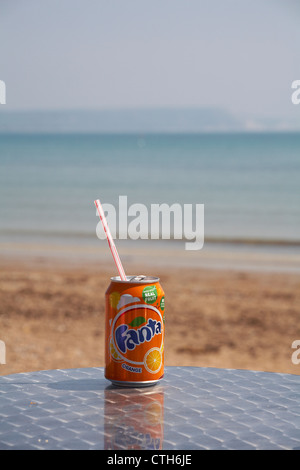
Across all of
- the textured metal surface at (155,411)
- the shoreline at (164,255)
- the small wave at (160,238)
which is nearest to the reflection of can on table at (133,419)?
the textured metal surface at (155,411)

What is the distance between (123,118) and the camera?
137 feet

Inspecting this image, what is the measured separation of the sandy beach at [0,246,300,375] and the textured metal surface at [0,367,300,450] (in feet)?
8.22

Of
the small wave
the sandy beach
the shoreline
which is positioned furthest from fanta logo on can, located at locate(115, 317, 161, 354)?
the small wave

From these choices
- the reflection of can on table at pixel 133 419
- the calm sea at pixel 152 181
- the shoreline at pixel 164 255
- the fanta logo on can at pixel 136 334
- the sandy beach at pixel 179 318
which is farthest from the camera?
the calm sea at pixel 152 181

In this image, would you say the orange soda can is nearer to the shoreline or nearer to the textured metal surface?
the textured metal surface

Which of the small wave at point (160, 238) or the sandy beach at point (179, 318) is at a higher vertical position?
the small wave at point (160, 238)

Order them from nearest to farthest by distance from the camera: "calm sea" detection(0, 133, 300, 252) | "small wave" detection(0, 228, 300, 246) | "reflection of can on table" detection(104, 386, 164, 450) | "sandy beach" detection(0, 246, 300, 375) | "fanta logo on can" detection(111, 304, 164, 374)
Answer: "reflection of can on table" detection(104, 386, 164, 450)
"fanta logo on can" detection(111, 304, 164, 374)
"sandy beach" detection(0, 246, 300, 375)
"small wave" detection(0, 228, 300, 246)
"calm sea" detection(0, 133, 300, 252)

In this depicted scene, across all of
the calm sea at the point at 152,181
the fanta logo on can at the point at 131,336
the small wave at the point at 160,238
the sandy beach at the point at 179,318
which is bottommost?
the sandy beach at the point at 179,318

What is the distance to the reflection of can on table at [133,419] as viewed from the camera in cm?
102

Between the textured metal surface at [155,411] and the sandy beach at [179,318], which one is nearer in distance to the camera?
the textured metal surface at [155,411]

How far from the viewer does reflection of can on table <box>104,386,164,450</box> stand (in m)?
1.02

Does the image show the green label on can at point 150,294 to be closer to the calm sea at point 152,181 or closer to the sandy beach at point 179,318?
the sandy beach at point 179,318

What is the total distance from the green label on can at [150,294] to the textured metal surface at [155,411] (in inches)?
6.8

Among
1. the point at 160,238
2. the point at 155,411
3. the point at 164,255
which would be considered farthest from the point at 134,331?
the point at 160,238
